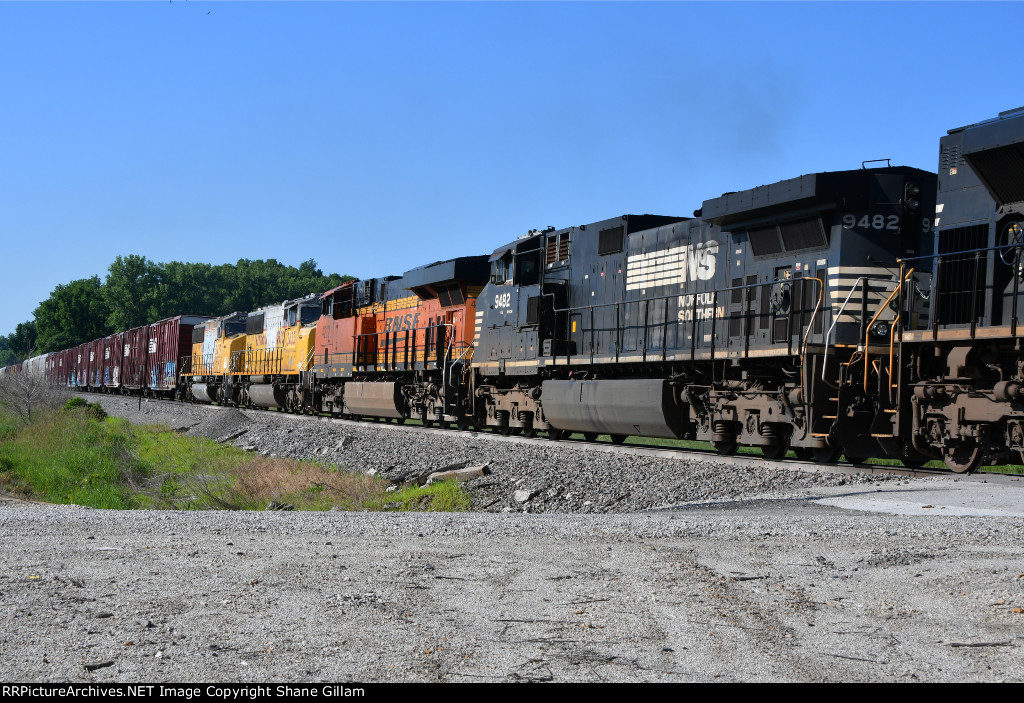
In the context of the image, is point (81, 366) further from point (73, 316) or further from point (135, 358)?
point (73, 316)

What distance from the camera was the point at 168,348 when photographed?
154 ft

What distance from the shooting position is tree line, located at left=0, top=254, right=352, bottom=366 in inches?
4525

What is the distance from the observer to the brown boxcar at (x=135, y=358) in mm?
51188

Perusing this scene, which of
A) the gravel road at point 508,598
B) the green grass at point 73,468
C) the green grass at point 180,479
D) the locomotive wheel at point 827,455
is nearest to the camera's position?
the gravel road at point 508,598

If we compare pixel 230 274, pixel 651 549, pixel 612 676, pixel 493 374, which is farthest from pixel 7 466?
pixel 230 274

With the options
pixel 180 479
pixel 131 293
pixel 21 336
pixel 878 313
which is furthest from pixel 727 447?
pixel 21 336

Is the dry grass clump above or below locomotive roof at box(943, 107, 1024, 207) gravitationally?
below

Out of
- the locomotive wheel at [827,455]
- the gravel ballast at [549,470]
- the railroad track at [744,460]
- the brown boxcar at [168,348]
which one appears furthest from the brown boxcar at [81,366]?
the locomotive wheel at [827,455]

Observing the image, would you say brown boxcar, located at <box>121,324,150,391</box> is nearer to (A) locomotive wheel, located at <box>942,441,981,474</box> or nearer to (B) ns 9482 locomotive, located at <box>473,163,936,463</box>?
(B) ns 9482 locomotive, located at <box>473,163,936,463</box>

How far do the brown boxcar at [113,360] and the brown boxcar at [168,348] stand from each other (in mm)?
7058

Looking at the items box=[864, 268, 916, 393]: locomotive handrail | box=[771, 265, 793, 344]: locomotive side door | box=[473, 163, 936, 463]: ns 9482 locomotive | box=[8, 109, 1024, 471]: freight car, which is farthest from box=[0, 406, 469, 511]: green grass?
box=[864, 268, 916, 393]: locomotive handrail

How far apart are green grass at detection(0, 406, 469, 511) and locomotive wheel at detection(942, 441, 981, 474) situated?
5590mm

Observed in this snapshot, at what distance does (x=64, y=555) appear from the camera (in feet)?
18.0

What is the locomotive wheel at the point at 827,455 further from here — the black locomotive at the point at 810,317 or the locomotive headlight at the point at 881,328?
the locomotive headlight at the point at 881,328
